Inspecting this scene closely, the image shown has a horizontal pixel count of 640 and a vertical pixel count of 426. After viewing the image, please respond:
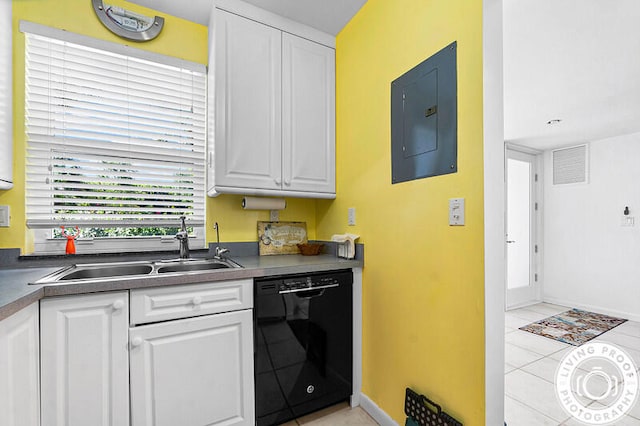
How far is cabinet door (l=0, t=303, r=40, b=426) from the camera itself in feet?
3.23

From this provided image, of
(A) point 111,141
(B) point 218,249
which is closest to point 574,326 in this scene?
(B) point 218,249

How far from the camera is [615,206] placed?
4062mm

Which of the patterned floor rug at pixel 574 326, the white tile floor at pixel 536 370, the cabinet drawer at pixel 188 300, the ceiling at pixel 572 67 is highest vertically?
the ceiling at pixel 572 67

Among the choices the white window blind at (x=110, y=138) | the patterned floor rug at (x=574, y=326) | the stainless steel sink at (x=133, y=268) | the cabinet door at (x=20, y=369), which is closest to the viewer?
the cabinet door at (x=20, y=369)

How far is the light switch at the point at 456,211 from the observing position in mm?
1313

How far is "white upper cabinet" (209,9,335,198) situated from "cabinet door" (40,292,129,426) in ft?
2.94

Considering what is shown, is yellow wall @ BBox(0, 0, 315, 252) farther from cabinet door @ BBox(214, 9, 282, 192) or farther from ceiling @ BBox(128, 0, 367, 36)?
cabinet door @ BBox(214, 9, 282, 192)

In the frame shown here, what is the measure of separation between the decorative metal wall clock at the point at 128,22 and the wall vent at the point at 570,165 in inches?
218

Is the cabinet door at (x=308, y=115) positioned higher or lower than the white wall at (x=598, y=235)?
higher

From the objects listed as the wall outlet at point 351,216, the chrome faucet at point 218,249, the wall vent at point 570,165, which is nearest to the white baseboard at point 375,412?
the wall outlet at point 351,216

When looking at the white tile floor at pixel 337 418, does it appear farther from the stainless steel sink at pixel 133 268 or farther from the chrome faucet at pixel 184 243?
the chrome faucet at pixel 184 243

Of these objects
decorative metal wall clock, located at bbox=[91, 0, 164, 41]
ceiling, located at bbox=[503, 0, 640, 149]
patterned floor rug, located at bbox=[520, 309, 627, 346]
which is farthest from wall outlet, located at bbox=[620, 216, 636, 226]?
decorative metal wall clock, located at bbox=[91, 0, 164, 41]

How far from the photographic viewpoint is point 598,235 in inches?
167

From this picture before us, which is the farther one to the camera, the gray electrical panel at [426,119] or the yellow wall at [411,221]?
the gray electrical panel at [426,119]
